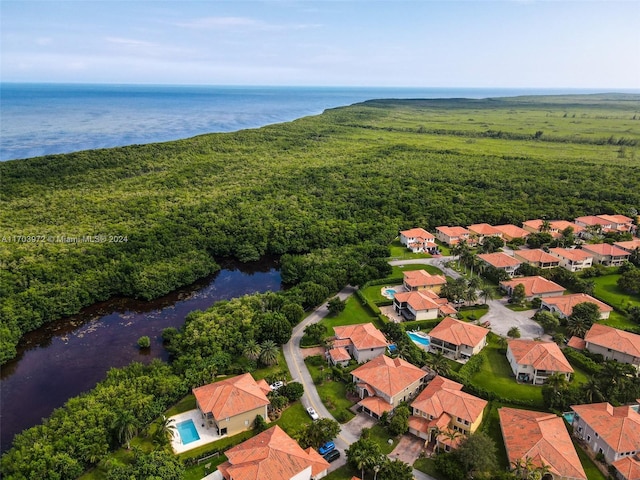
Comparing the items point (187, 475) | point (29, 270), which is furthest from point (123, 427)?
point (29, 270)

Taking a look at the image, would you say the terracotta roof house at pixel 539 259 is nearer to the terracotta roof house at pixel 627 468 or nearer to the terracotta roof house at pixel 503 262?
the terracotta roof house at pixel 503 262

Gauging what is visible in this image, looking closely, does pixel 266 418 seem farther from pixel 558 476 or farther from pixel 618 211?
pixel 618 211

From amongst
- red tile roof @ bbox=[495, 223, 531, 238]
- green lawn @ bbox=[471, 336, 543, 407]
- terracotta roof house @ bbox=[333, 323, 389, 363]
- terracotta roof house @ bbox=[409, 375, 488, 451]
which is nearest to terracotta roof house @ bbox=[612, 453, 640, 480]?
green lawn @ bbox=[471, 336, 543, 407]

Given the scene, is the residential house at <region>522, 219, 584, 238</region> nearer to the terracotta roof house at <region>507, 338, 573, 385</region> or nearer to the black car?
the terracotta roof house at <region>507, 338, 573, 385</region>

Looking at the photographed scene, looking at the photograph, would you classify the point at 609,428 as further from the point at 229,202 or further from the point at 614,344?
the point at 229,202

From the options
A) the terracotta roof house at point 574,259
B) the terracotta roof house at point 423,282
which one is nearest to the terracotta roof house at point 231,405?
the terracotta roof house at point 423,282

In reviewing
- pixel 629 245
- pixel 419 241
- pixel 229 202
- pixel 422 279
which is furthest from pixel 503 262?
pixel 229 202
